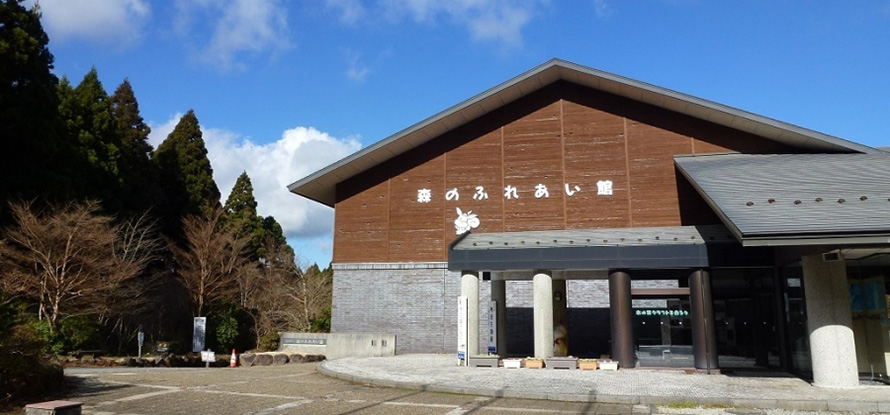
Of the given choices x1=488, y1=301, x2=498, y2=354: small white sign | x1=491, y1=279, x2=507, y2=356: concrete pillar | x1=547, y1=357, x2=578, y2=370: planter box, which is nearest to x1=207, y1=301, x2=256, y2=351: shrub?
x1=491, y1=279, x2=507, y2=356: concrete pillar

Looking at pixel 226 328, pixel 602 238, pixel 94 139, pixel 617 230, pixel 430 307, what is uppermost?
pixel 94 139

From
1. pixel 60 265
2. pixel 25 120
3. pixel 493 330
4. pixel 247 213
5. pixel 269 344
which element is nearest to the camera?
pixel 493 330

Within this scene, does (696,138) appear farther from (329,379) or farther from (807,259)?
(329,379)

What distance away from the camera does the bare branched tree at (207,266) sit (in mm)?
30688

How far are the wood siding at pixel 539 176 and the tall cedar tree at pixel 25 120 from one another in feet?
39.8

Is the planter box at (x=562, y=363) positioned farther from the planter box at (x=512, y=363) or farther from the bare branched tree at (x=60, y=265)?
the bare branched tree at (x=60, y=265)

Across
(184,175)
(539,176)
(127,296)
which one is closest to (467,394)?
(539,176)

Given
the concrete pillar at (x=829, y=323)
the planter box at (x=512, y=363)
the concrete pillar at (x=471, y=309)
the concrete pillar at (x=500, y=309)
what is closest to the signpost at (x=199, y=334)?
the concrete pillar at (x=471, y=309)

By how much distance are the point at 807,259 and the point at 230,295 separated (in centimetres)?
2626

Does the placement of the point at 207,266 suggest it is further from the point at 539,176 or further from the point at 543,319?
the point at 543,319

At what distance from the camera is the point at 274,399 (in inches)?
463

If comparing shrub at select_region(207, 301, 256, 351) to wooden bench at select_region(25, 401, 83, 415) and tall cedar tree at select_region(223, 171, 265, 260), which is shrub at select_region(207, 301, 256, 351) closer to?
tall cedar tree at select_region(223, 171, 265, 260)

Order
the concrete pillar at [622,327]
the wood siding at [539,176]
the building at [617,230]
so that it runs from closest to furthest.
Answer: the building at [617,230] → the concrete pillar at [622,327] → the wood siding at [539,176]

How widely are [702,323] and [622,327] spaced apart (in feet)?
6.47
